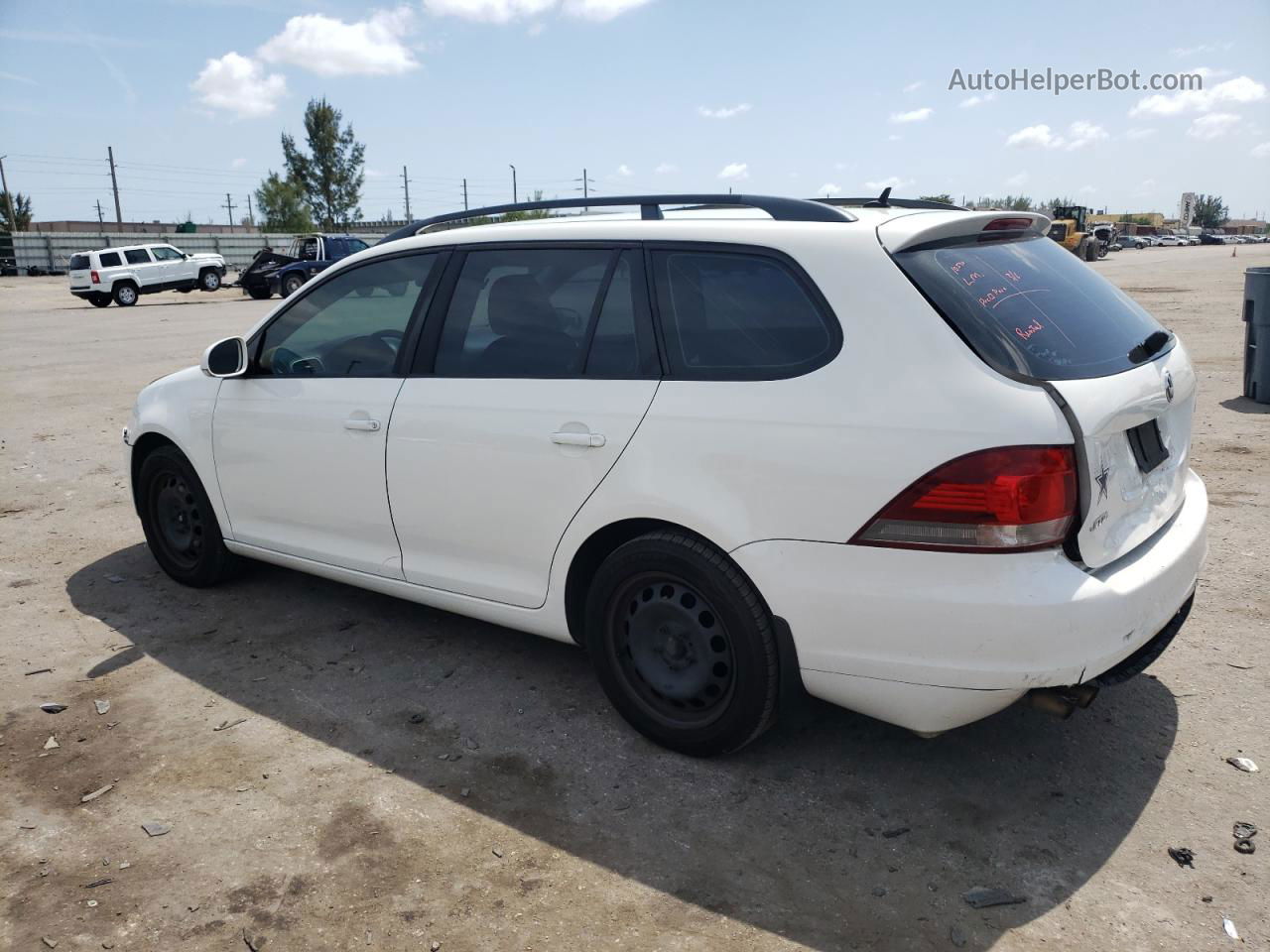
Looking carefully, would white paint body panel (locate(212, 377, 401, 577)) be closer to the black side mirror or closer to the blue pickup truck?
the black side mirror

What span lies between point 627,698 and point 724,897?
885mm

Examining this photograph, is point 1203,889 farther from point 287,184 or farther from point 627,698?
point 287,184

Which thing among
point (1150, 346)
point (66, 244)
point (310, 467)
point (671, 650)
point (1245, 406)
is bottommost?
point (1245, 406)

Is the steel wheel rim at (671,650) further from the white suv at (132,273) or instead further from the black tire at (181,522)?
the white suv at (132,273)

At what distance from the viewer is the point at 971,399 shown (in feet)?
8.88

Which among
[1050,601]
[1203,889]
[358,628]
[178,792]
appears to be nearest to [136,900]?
[178,792]

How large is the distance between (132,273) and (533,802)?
33757 millimetres

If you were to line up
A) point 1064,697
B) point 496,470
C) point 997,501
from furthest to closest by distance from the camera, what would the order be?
point 496,470, point 1064,697, point 997,501

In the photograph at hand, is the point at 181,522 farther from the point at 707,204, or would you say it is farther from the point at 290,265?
the point at 290,265

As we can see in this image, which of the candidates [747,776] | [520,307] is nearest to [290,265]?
[520,307]

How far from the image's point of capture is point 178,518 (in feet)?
16.9

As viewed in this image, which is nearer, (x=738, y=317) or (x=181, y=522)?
(x=738, y=317)

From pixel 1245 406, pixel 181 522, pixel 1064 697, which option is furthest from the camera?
pixel 1245 406

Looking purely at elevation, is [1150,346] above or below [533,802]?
above
